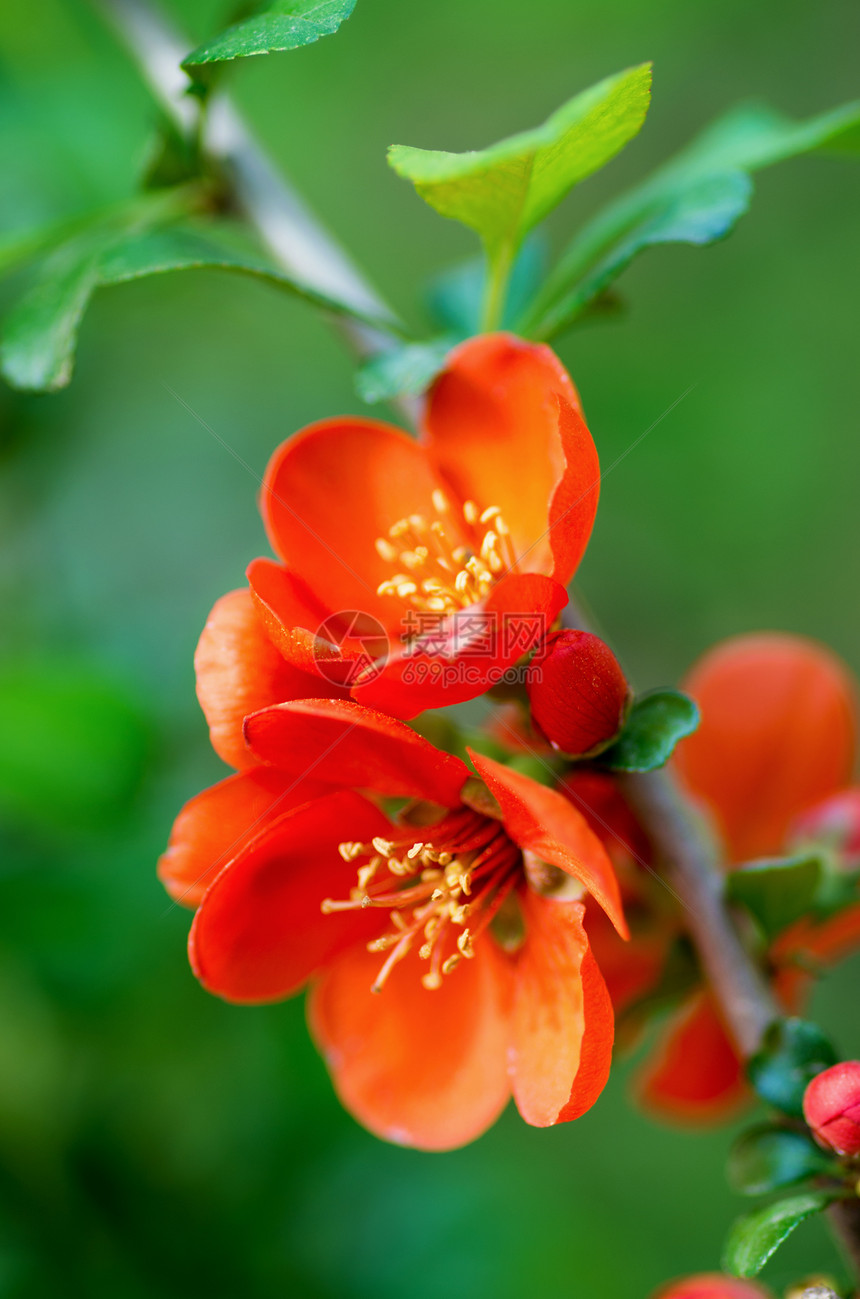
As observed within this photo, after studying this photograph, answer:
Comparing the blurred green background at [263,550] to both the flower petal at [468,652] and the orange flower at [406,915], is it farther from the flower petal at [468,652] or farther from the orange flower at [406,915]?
the flower petal at [468,652]

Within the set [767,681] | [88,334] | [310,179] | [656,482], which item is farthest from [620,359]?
[767,681]

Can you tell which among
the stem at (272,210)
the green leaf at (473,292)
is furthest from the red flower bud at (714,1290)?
the green leaf at (473,292)

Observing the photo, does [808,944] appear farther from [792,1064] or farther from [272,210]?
[272,210]

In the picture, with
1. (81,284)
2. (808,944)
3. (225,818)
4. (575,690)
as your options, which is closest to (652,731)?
(575,690)

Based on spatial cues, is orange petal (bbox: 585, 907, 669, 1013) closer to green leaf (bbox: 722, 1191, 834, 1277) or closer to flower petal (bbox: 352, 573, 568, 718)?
green leaf (bbox: 722, 1191, 834, 1277)

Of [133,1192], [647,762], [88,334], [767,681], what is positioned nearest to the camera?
[647,762]

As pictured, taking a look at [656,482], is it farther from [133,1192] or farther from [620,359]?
[133,1192]

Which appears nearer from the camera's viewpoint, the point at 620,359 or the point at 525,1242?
the point at 525,1242
